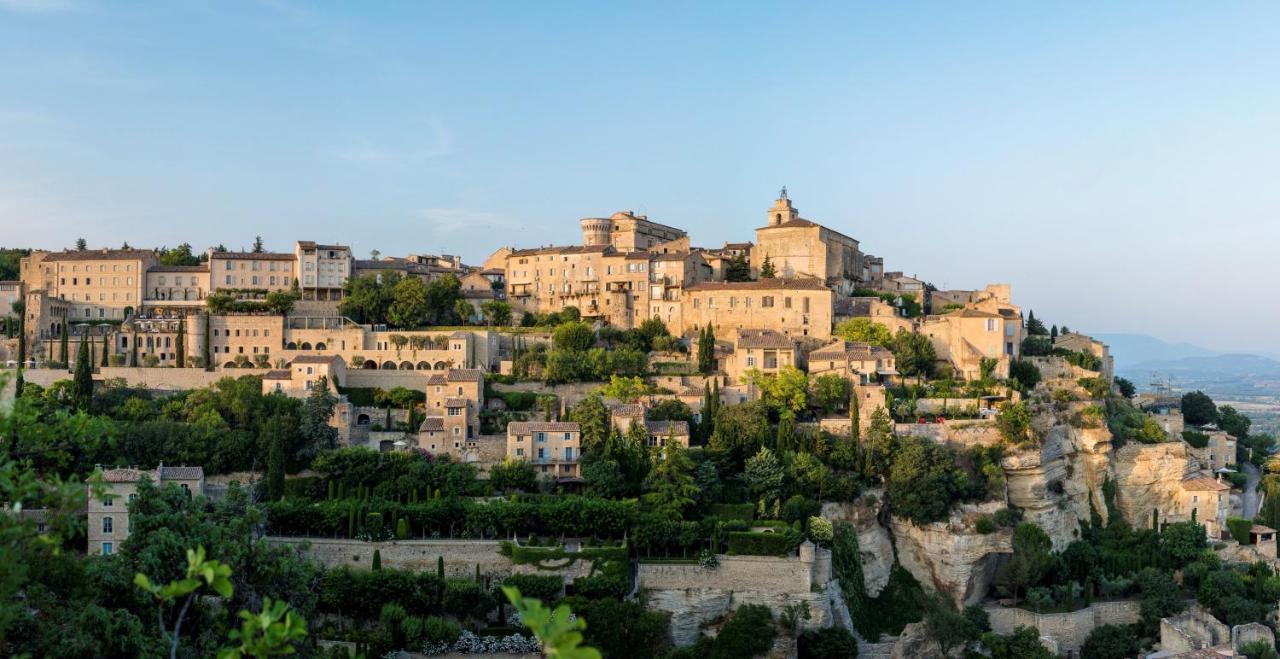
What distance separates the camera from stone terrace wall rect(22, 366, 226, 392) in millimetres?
45344

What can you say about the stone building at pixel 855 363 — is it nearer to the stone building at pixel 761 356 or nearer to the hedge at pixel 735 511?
the stone building at pixel 761 356

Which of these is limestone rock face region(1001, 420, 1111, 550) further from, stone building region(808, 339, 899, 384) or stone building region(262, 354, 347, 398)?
stone building region(262, 354, 347, 398)

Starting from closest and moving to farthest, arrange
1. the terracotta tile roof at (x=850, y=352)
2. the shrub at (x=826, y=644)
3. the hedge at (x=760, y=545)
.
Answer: the shrub at (x=826, y=644) < the hedge at (x=760, y=545) < the terracotta tile roof at (x=850, y=352)

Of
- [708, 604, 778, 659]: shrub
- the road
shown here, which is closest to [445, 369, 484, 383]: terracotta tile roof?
[708, 604, 778, 659]: shrub

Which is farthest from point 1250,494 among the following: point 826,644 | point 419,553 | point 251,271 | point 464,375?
point 251,271

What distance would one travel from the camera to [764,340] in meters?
47.6

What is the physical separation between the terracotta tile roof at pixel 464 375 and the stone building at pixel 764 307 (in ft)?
42.9

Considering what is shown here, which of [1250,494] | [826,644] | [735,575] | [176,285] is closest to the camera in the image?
[826,644]

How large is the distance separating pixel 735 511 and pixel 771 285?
18.6m

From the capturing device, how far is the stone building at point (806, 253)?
57594mm

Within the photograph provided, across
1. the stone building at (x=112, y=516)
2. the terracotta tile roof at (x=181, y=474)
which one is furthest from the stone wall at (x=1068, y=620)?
the terracotta tile roof at (x=181, y=474)

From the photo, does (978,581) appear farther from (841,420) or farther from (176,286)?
(176,286)

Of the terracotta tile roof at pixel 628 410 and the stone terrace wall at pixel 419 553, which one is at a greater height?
the terracotta tile roof at pixel 628 410

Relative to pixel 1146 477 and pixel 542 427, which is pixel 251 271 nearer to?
pixel 542 427
